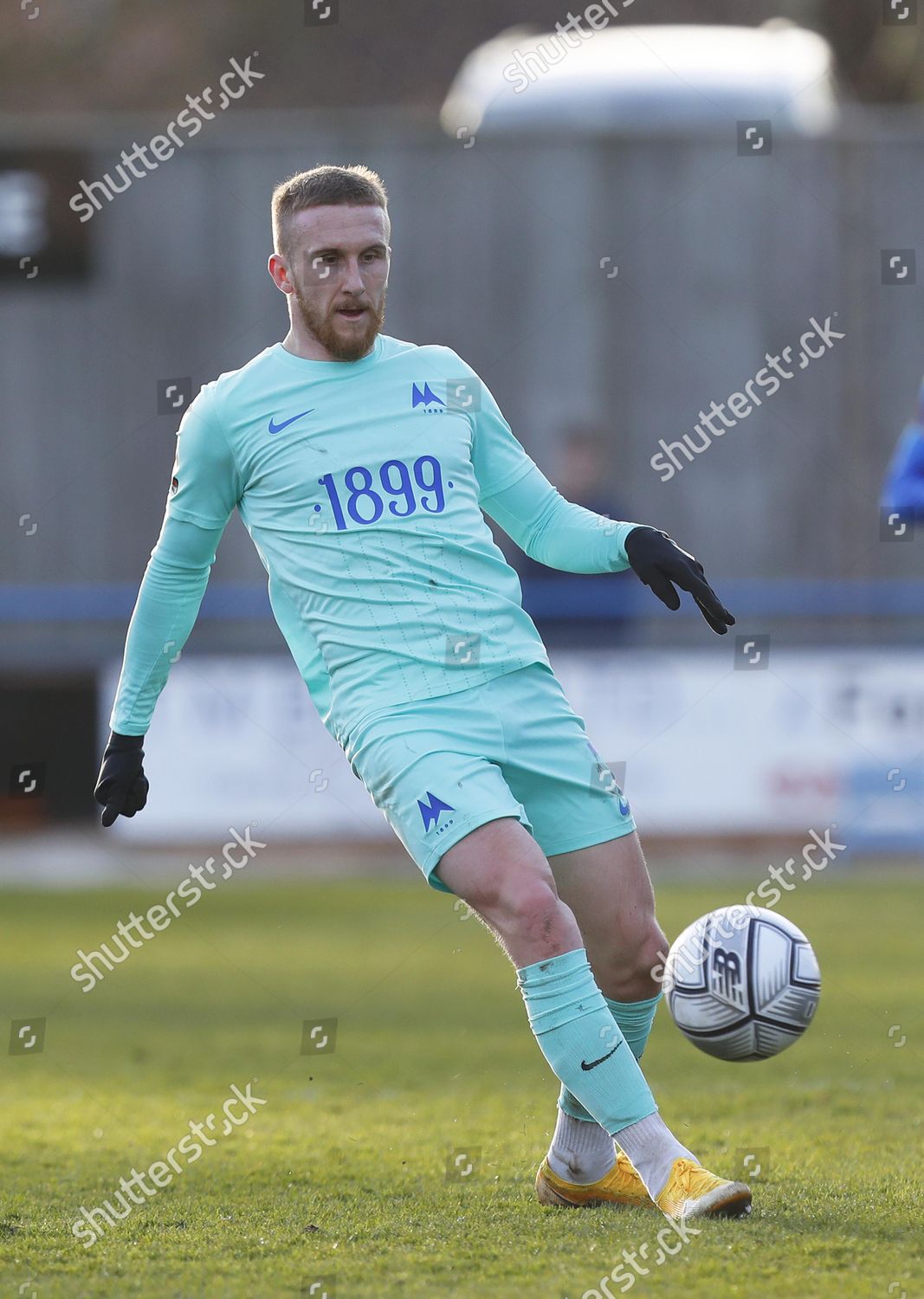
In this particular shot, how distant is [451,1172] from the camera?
212 inches

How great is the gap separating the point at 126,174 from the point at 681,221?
5.12 metres

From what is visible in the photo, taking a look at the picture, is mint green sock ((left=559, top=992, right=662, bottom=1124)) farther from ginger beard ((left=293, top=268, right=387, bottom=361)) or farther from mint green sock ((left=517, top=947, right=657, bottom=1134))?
ginger beard ((left=293, top=268, right=387, bottom=361))

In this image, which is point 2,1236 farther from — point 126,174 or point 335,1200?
point 126,174

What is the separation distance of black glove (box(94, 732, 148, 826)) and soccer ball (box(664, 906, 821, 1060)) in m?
1.40

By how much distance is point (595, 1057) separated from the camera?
4.46 metres

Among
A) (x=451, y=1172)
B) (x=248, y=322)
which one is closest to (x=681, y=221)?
(x=248, y=322)

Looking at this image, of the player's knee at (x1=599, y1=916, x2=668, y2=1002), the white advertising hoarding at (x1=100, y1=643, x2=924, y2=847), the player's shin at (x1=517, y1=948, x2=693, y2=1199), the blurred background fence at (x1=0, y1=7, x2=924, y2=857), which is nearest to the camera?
the player's shin at (x1=517, y1=948, x2=693, y2=1199)

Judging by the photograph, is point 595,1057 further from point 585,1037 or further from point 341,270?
point 341,270

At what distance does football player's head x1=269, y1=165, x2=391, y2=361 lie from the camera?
15.5 feet

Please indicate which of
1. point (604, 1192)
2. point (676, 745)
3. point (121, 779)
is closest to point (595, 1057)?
point (604, 1192)

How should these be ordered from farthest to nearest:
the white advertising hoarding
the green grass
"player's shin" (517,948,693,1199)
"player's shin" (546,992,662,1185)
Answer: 1. the white advertising hoarding
2. "player's shin" (546,992,662,1185)
3. "player's shin" (517,948,693,1199)
4. the green grass

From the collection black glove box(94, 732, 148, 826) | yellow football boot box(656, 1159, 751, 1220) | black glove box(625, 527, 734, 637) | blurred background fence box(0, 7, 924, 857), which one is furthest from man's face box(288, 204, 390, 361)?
blurred background fence box(0, 7, 924, 857)

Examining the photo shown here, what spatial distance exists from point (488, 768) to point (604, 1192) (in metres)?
1.16

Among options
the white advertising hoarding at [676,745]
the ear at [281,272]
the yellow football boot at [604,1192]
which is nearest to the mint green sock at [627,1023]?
the yellow football boot at [604,1192]
